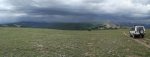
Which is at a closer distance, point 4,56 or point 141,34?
point 4,56

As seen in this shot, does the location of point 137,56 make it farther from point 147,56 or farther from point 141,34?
point 141,34

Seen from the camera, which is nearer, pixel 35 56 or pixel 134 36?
pixel 35 56

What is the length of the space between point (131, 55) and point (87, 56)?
562 cm

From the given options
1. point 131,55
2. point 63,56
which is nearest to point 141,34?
point 131,55

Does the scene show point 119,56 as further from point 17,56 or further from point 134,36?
point 134,36

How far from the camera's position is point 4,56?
88.0ft

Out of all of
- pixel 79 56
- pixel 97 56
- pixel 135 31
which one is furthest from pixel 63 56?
pixel 135 31

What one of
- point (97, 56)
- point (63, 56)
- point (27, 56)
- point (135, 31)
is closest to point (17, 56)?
point (27, 56)

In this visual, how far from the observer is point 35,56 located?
27.2 meters

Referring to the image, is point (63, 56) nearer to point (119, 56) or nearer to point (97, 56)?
point (97, 56)

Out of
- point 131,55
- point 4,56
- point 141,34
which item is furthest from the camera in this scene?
point 141,34

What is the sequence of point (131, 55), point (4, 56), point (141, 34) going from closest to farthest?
1. point (4, 56)
2. point (131, 55)
3. point (141, 34)

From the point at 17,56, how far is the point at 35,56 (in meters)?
2.01

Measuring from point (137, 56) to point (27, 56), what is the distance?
1278 centimetres
